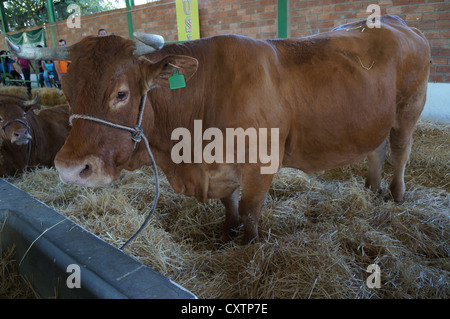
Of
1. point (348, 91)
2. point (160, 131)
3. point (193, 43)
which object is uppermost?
point (193, 43)

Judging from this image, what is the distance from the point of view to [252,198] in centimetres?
241

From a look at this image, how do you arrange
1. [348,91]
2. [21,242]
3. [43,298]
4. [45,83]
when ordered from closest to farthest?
[43,298] → [21,242] → [348,91] → [45,83]

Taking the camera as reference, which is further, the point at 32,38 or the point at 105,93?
the point at 32,38

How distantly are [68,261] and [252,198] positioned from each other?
1255 mm

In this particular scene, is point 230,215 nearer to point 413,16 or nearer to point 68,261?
point 68,261

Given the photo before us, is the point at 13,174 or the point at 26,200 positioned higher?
the point at 26,200

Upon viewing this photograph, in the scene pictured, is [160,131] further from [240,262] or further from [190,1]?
[190,1]

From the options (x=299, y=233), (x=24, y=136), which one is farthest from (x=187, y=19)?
(x=299, y=233)

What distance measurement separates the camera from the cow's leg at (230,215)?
284 cm

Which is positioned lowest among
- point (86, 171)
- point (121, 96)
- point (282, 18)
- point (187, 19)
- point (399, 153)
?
point (399, 153)

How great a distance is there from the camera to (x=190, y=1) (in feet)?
28.2

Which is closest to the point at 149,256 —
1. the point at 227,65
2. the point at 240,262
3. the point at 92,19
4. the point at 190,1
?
the point at 240,262

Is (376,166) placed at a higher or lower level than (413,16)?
lower

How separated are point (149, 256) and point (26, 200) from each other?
94cm
